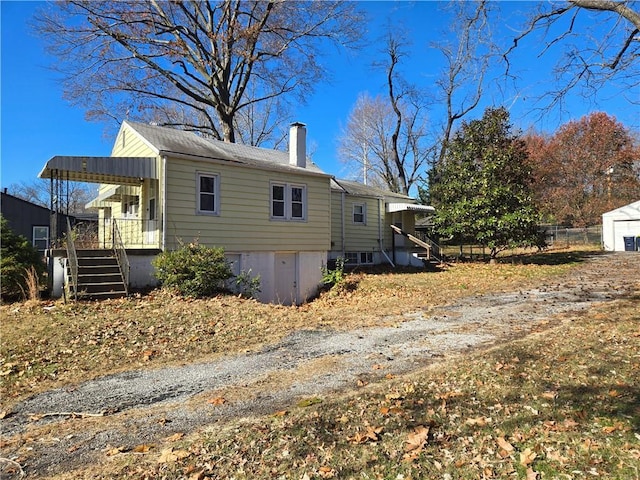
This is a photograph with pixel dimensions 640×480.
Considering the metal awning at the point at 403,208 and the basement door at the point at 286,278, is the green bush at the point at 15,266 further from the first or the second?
the metal awning at the point at 403,208

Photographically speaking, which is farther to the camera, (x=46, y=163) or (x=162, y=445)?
(x=46, y=163)

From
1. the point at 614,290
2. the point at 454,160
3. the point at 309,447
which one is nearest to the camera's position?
the point at 309,447

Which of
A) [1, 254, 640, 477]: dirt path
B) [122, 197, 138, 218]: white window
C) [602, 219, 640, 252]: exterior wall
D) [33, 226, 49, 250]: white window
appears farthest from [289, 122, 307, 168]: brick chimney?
[602, 219, 640, 252]: exterior wall

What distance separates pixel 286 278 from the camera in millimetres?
14195

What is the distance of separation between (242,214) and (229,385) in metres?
Answer: 8.66

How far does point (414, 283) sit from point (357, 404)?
1008 centimetres

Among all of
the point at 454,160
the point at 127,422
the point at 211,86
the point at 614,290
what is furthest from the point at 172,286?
the point at 211,86

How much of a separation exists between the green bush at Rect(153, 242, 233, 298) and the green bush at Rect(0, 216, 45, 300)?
121 inches

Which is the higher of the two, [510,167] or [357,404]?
[510,167]

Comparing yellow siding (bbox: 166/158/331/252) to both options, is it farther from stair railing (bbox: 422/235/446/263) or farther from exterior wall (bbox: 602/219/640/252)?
exterior wall (bbox: 602/219/640/252)

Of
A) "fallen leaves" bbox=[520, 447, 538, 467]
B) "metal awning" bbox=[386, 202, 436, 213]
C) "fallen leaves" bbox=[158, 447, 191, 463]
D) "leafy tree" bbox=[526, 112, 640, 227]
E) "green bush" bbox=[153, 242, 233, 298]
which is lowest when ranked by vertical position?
"fallen leaves" bbox=[158, 447, 191, 463]

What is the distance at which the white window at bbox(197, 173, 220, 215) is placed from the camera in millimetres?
11906

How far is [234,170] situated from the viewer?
1258cm

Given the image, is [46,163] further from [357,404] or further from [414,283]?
[414,283]
